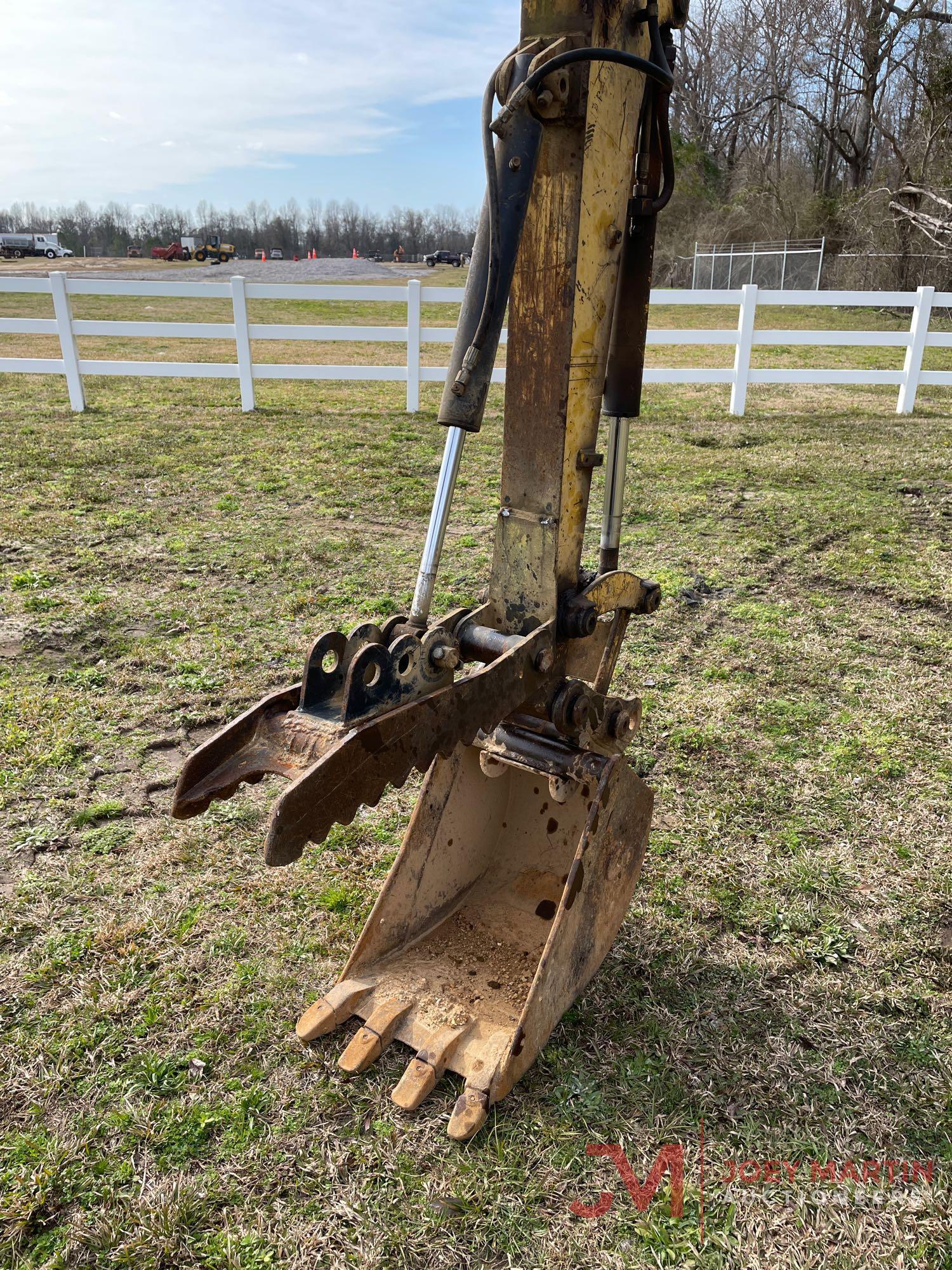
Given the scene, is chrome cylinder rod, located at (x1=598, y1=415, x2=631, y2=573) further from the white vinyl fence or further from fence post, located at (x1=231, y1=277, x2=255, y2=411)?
fence post, located at (x1=231, y1=277, x2=255, y2=411)

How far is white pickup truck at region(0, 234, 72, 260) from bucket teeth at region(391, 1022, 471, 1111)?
4996 centimetres

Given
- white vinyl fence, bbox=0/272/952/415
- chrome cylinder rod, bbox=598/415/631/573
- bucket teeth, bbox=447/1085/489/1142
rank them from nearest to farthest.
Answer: bucket teeth, bbox=447/1085/489/1142 < chrome cylinder rod, bbox=598/415/631/573 < white vinyl fence, bbox=0/272/952/415

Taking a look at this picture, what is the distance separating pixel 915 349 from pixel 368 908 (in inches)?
392

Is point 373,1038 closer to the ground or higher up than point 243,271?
closer to the ground

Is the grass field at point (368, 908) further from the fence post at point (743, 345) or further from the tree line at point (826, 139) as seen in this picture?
the tree line at point (826, 139)

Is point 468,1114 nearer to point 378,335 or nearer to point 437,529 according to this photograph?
point 437,529

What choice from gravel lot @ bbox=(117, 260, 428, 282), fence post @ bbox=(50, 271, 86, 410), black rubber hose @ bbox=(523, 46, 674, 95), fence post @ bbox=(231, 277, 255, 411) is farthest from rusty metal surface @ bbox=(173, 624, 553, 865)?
gravel lot @ bbox=(117, 260, 428, 282)

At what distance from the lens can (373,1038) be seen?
7.27 feet

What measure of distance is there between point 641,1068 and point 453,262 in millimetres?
50672

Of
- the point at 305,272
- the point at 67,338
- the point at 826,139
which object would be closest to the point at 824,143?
the point at 826,139

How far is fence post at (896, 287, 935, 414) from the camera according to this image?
9836 millimetres

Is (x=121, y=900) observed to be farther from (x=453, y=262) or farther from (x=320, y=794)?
(x=453, y=262)

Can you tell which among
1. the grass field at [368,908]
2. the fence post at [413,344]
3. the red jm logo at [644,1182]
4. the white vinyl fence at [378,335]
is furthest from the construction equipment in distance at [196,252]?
the red jm logo at [644,1182]

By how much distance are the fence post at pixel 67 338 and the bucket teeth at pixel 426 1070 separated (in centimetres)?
950
